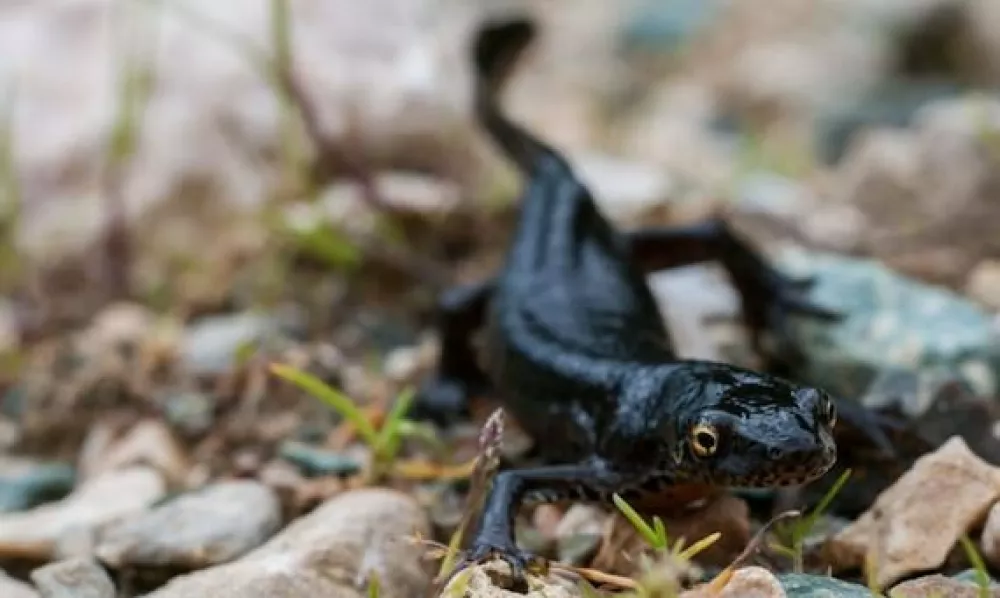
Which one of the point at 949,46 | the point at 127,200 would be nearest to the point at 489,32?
the point at 127,200

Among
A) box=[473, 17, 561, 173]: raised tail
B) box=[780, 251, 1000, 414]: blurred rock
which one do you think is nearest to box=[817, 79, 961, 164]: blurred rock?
box=[473, 17, 561, 173]: raised tail

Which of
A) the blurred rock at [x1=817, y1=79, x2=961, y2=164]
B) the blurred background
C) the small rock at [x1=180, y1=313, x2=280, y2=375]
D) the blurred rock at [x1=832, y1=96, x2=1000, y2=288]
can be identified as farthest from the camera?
the blurred rock at [x1=817, y1=79, x2=961, y2=164]

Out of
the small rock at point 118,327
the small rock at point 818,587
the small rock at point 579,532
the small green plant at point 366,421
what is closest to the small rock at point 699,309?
the small rock at point 579,532

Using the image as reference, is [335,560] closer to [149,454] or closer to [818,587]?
[818,587]

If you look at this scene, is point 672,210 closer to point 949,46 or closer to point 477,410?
point 477,410

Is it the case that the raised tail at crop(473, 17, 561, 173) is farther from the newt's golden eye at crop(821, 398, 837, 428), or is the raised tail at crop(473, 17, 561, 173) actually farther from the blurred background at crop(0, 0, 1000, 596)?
the newt's golden eye at crop(821, 398, 837, 428)

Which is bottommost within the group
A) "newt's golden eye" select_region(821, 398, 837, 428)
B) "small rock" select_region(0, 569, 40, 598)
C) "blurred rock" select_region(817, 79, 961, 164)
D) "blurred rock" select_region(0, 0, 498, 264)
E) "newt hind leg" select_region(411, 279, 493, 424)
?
"blurred rock" select_region(817, 79, 961, 164)

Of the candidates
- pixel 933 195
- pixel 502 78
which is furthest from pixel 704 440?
pixel 502 78
